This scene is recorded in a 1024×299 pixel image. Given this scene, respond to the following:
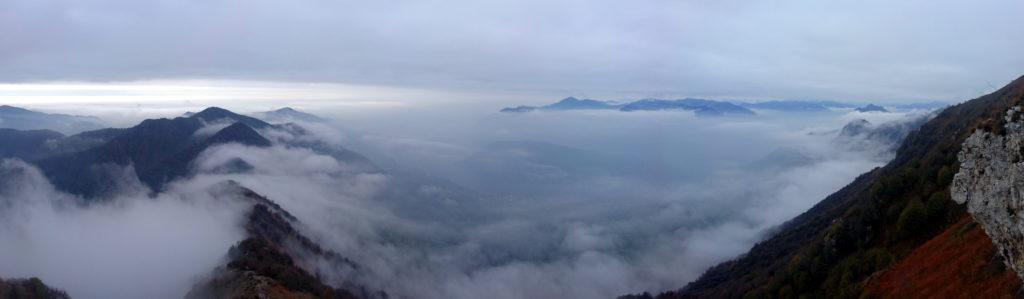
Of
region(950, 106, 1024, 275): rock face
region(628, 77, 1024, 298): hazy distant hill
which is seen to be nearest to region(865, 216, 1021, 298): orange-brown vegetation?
region(628, 77, 1024, 298): hazy distant hill

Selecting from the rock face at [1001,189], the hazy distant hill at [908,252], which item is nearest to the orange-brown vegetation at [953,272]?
the hazy distant hill at [908,252]

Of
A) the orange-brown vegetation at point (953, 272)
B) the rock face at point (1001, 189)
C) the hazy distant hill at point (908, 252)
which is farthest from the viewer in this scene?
the hazy distant hill at point (908, 252)

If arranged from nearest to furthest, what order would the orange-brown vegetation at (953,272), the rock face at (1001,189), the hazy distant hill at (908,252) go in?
the rock face at (1001,189)
the orange-brown vegetation at (953,272)
the hazy distant hill at (908,252)

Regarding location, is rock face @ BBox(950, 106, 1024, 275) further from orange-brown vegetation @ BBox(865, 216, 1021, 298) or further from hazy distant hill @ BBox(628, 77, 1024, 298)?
hazy distant hill @ BBox(628, 77, 1024, 298)

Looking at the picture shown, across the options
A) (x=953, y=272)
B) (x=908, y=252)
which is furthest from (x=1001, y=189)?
(x=908, y=252)

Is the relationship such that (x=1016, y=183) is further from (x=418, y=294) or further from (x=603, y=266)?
(x=603, y=266)

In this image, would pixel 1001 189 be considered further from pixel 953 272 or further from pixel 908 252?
pixel 908 252

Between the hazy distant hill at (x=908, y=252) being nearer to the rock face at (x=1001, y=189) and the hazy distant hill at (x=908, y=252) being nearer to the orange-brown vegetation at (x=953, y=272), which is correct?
the orange-brown vegetation at (x=953, y=272)

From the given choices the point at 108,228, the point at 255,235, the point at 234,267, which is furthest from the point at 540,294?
the point at 108,228
